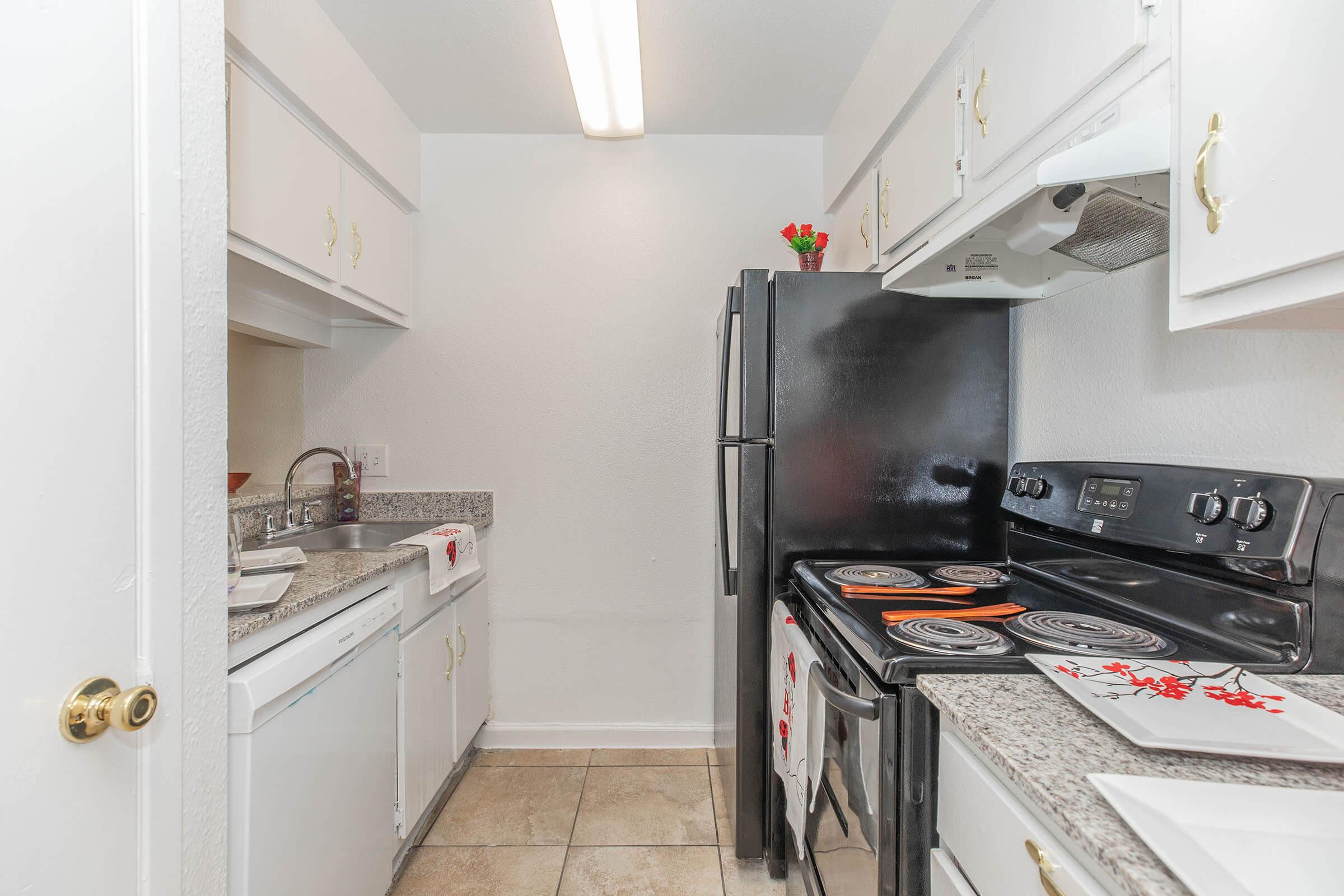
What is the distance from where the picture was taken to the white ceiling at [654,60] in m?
1.82

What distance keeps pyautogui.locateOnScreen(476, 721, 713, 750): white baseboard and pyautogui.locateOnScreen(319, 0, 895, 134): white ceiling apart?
2440mm

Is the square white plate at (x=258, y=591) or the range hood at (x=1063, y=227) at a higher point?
the range hood at (x=1063, y=227)

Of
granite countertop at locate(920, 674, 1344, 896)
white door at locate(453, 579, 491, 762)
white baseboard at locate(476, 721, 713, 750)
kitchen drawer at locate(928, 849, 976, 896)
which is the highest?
granite countertop at locate(920, 674, 1344, 896)

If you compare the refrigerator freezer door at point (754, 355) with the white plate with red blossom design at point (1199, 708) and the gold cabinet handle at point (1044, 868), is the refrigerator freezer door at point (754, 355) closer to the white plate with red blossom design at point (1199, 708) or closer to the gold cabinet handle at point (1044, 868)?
the white plate with red blossom design at point (1199, 708)

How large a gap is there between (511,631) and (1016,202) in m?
2.29

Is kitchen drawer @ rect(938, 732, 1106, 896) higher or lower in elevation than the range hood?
lower

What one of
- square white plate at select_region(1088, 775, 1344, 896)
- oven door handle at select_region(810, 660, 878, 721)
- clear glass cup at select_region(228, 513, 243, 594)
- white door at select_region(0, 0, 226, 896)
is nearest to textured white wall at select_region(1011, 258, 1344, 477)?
square white plate at select_region(1088, 775, 1344, 896)

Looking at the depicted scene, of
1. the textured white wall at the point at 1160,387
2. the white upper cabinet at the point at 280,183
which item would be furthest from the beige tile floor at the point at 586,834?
the white upper cabinet at the point at 280,183

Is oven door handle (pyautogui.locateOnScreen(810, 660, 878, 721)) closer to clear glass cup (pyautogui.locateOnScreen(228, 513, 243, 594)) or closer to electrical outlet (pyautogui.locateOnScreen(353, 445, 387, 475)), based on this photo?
clear glass cup (pyautogui.locateOnScreen(228, 513, 243, 594))

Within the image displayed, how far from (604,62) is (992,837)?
208 cm

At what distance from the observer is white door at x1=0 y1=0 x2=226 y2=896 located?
63 centimetres

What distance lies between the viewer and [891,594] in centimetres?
125

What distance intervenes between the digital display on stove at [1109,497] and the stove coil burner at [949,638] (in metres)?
0.40

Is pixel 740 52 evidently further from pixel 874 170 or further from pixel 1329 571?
pixel 1329 571
